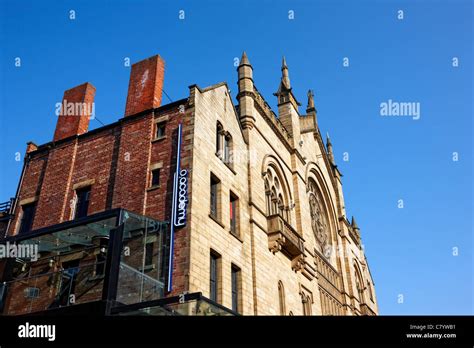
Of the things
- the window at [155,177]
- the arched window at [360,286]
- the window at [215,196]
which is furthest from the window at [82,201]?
the arched window at [360,286]

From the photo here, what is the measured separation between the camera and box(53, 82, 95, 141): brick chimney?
27328mm

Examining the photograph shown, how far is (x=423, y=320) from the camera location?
10.3 m

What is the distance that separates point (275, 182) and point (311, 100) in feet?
60.2

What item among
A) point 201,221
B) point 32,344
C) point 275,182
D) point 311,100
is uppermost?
point 311,100

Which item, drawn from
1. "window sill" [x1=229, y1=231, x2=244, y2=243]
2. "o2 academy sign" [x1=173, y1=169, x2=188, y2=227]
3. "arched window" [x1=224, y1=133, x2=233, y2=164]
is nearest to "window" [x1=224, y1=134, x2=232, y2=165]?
"arched window" [x1=224, y1=133, x2=233, y2=164]

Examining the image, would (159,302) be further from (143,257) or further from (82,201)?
(82,201)

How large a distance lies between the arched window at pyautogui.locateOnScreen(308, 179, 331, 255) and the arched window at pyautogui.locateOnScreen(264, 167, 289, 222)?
22.3 feet

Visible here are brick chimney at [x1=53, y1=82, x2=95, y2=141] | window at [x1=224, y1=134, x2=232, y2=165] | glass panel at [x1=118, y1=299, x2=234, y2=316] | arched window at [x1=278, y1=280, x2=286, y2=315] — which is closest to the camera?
glass panel at [x1=118, y1=299, x2=234, y2=316]

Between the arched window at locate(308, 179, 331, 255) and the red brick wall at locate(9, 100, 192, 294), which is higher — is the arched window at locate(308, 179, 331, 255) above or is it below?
above

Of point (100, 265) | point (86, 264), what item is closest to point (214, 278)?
point (100, 265)

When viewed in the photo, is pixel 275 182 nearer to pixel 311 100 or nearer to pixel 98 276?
pixel 98 276

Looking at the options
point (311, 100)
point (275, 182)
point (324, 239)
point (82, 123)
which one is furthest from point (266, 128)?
point (311, 100)

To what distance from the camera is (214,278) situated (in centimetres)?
1997

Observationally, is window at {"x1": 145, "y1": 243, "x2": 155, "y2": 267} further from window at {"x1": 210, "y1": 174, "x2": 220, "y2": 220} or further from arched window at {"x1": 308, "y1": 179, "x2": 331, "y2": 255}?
arched window at {"x1": 308, "y1": 179, "x2": 331, "y2": 255}
